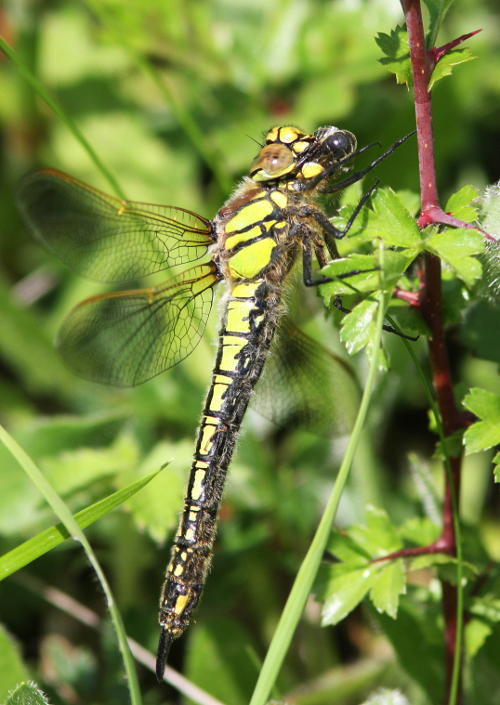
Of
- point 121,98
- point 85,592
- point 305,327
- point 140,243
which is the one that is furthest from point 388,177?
point 85,592

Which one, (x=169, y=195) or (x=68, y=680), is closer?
(x=68, y=680)

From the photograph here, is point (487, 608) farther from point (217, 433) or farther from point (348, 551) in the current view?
point (217, 433)

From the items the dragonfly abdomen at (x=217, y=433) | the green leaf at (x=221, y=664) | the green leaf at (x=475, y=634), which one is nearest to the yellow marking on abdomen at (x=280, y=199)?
the dragonfly abdomen at (x=217, y=433)

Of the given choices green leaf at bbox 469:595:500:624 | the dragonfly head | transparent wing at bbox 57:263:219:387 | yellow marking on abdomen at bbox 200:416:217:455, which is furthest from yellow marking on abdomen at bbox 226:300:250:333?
green leaf at bbox 469:595:500:624

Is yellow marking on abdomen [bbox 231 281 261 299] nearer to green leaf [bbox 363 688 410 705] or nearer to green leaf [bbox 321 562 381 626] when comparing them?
green leaf [bbox 321 562 381 626]

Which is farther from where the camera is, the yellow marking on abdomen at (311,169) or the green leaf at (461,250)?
the yellow marking on abdomen at (311,169)

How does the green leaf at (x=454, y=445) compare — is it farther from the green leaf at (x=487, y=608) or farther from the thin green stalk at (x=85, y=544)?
the thin green stalk at (x=85, y=544)

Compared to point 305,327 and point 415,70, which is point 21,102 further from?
point 415,70

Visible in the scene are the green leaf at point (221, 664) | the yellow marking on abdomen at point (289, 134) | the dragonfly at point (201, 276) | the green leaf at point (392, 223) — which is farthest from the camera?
the green leaf at point (221, 664)
